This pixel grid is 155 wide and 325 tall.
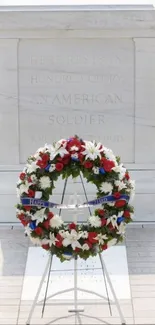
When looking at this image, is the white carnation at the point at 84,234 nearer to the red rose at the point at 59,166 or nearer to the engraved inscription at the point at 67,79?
the red rose at the point at 59,166

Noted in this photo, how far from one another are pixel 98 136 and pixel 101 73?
66cm

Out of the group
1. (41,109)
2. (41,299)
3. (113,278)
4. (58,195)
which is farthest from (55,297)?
(41,109)

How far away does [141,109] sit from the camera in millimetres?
6746

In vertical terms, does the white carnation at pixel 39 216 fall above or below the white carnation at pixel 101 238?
above

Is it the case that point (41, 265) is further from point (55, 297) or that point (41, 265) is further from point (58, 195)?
point (58, 195)

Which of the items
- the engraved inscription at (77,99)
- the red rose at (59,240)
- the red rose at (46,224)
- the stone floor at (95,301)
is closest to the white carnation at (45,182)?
the red rose at (46,224)

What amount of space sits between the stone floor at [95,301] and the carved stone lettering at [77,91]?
3.40 ft

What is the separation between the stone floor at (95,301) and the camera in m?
4.52

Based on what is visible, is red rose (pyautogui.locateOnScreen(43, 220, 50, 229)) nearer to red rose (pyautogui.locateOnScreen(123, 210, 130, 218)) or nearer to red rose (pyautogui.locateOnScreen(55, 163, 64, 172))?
red rose (pyautogui.locateOnScreen(55, 163, 64, 172))

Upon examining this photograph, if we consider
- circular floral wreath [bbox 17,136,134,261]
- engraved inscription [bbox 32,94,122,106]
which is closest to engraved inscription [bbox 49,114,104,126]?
engraved inscription [bbox 32,94,122,106]

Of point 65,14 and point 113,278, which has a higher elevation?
point 65,14

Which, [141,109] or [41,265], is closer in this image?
[41,265]

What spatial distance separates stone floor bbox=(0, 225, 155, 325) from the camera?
14.8 feet

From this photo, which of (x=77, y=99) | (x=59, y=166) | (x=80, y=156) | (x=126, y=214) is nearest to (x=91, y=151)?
(x=80, y=156)
